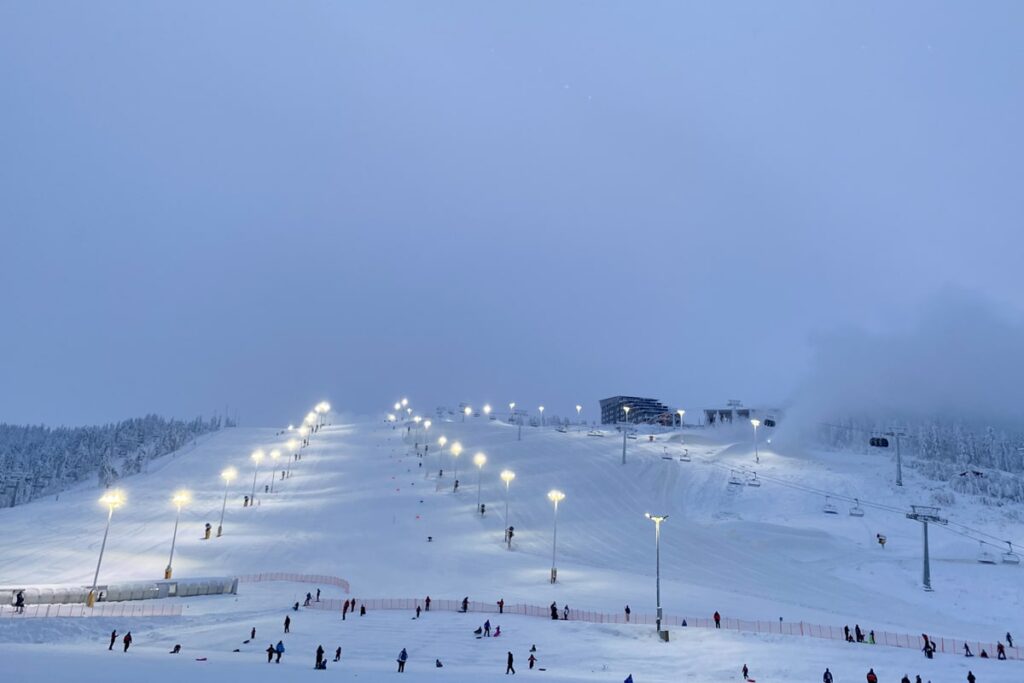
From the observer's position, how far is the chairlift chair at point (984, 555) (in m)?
48.0

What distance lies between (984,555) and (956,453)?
61506 mm

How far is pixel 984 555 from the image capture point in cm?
4881

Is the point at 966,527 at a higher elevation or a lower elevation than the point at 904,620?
higher

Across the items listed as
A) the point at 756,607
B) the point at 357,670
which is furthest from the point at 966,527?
the point at 357,670

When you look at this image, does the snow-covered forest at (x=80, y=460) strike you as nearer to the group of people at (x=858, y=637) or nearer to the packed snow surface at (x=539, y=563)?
the packed snow surface at (x=539, y=563)

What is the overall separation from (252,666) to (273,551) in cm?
3085

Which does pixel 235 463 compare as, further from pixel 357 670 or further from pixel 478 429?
pixel 357 670

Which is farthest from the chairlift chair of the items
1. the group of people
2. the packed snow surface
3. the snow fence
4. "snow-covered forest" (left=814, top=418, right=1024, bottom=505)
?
the group of people

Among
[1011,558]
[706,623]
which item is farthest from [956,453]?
[706,623]

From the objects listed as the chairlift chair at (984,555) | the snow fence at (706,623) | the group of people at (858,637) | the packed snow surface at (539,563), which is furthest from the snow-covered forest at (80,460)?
the chairlift chair at (984,555)

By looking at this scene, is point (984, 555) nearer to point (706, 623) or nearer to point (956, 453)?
point (706, 623)

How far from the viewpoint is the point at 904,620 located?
39250mm

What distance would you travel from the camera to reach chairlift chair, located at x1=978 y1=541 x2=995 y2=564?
4800cm

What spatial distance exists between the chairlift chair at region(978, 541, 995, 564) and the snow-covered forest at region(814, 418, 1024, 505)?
13.2 meters
